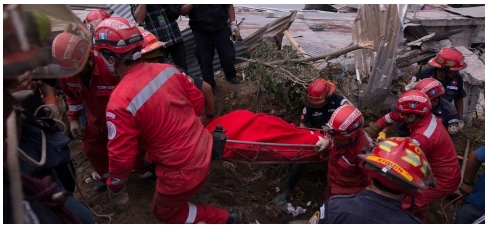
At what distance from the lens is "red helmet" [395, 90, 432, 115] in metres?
3.76

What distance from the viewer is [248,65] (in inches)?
233

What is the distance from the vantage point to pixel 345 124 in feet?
11.1

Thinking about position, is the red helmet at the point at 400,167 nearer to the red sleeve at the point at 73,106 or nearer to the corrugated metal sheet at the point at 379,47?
the red sleeve at the point at 73,106

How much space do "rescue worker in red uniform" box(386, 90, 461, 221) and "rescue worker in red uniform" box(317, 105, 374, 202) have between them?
0.52m

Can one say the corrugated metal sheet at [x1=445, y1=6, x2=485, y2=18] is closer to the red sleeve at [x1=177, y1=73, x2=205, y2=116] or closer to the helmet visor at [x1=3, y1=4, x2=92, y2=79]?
the red sleeve at [x1=177, y1=73, x2=205, y2=116]

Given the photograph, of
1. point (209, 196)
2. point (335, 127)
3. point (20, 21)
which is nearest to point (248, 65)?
point (209, 196)

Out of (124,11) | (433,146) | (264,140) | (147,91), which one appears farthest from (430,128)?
(124,11)

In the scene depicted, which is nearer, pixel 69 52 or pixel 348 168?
pixel 69 52

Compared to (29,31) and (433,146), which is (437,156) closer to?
(433,146)

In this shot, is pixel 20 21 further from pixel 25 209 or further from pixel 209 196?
pixel 209 196

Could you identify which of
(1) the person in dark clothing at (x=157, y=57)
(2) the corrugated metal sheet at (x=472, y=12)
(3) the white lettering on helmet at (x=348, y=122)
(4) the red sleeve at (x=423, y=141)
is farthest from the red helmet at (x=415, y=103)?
(2) the corrugated metal sheet at (x=472, y=12)

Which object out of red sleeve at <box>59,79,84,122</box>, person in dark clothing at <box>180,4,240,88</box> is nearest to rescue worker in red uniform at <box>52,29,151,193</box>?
red sleeve at <box>59,79,84,122</box>

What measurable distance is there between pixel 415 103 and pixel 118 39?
2.61 m

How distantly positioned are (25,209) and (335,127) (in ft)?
7.98
